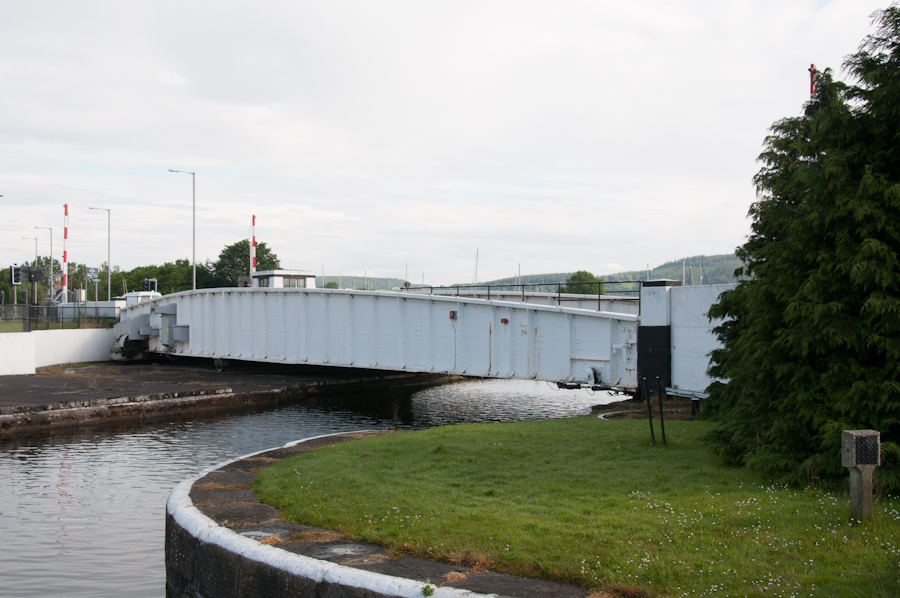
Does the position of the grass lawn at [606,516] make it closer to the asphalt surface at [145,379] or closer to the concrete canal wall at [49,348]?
the asphalt surface at [145,379]

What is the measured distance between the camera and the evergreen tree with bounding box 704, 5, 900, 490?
8.97 m

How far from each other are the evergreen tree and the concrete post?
1.29 metres

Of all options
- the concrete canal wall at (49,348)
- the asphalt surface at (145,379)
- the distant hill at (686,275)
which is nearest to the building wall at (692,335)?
the distant hill at (686,275)

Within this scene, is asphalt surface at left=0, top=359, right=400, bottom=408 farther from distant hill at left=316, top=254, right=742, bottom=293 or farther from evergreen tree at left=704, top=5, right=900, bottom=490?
evergreen tree at left=704, top=5, right=900, bottom=490

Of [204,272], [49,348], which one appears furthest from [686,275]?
[204,272]

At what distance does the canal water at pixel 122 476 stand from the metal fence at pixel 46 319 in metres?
15.9

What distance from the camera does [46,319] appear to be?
41.0 m

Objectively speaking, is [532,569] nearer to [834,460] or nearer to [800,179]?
[834,460]

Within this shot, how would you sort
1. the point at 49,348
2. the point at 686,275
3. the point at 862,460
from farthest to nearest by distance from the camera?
the point at 686,275 → the point at 49,348 → the point at 862,460

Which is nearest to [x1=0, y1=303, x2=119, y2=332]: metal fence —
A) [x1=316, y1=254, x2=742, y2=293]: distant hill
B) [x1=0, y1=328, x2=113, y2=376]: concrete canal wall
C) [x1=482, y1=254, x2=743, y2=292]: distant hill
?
[x1=0, y1=328, x2=113, y2=376]: concrete canal wall

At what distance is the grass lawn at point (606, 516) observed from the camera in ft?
20.4

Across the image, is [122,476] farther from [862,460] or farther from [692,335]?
[692,335]

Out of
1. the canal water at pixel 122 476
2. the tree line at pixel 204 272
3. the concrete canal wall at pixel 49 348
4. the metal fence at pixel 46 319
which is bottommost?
the canal water at pixel 122 476

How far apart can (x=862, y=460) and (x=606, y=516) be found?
2.83 m
